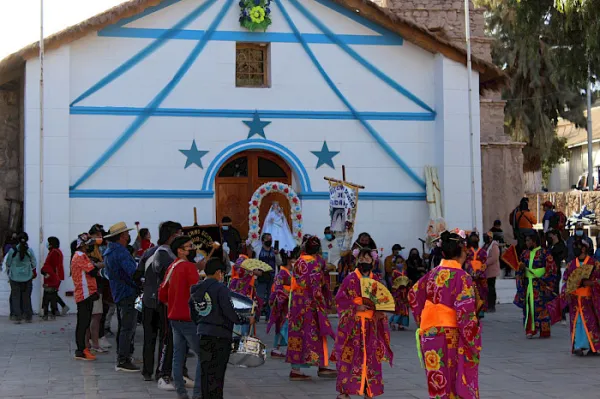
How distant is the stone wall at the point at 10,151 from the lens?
2239 centimetres

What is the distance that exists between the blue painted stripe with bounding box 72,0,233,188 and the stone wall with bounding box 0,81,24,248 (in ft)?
11.8

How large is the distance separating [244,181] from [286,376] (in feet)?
31.3

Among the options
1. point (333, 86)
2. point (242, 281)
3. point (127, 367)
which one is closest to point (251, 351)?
point (127, 367)

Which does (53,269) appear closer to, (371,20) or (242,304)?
(371,20)

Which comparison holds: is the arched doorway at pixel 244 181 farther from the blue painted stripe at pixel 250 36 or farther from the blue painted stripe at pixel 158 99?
the blue painted stripe at pixel 250 36

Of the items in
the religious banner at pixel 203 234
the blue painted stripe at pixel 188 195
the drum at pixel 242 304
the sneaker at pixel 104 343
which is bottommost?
the sneaker at pixel 104 343

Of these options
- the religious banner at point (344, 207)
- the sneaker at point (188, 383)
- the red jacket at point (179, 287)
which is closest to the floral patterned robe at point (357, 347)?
the red jacket at point (179, 287)

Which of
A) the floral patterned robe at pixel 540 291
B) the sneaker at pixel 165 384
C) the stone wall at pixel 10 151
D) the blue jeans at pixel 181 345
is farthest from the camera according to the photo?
the stone wall at pixel 10 151

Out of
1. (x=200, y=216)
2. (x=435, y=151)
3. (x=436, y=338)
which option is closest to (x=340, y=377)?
(x=436, y=338)

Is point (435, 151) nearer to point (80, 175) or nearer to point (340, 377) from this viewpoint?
point (80, 175)

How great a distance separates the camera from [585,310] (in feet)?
42.8

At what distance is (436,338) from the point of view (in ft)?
26.5

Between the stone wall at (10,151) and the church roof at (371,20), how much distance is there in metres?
1.81

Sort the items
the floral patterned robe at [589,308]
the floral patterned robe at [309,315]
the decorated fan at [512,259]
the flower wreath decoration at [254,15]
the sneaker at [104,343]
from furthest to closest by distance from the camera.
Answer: the flower wreath decoration at [254,15], the decorated fan at [512,259], the sneaker at [104,343], the floral patterned robe at [589,308], the floral patterned robe at [309,315]
